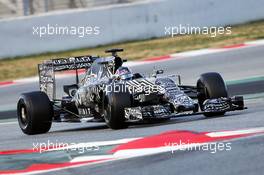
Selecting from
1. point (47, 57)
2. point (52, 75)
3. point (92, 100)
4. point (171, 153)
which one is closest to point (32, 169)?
point (171, 153)

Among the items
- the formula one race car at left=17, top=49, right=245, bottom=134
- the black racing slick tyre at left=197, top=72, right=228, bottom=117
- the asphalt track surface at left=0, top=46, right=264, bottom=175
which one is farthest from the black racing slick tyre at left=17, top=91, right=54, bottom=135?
the black racing slick tyre at left=197, top=72, right=228, bottom=117

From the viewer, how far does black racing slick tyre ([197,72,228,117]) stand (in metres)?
12.0

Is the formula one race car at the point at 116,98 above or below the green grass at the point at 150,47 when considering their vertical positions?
below

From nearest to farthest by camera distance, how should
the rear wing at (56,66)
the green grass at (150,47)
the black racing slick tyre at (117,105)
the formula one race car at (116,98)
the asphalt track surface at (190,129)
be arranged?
the asphalt track surface at (190,129)
the black racing slick tyre at (117,105)
the formula one race car at (116,98)
the rear wing at (56,66)
the green grass at (150,47)

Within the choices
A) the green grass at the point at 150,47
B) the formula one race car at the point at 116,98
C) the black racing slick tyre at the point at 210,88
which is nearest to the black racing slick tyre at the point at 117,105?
the formula one race car at the point at 116,98

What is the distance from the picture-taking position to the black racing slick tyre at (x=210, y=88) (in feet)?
39.5

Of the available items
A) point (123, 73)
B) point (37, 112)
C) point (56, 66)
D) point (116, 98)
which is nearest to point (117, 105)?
point (116, 98)

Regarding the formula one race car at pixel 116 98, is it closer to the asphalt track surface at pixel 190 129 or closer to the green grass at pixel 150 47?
the asphalt track surface at pixel 190 129

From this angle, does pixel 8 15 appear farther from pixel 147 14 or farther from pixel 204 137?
pixel 204 137

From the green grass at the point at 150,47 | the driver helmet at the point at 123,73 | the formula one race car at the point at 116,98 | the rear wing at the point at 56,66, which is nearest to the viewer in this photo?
the formula one race car at the point at 116,98

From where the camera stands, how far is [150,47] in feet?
73.2

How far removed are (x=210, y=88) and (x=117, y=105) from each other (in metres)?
1.52

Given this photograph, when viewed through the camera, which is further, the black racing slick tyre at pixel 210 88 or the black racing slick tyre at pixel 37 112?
the black racing slick tyre at pixel 37 112

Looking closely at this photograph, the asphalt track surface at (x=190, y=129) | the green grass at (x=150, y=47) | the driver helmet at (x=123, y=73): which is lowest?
the asphalt track surface at (x=190, y=129)
